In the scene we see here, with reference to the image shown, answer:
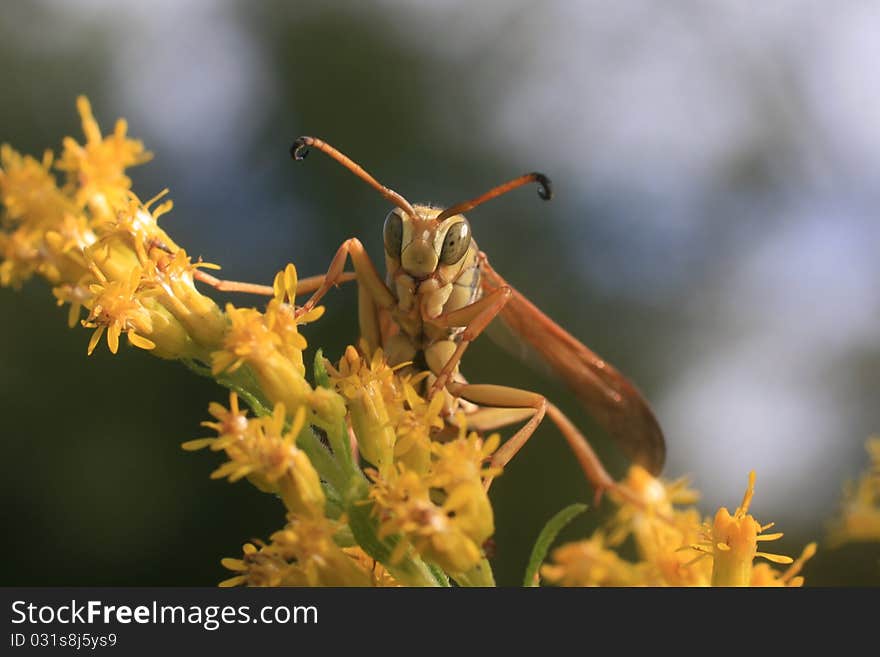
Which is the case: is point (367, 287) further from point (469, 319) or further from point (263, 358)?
point (263, 358)

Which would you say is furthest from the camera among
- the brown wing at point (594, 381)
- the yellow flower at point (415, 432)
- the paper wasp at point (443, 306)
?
the brown wing at point (594, 381)

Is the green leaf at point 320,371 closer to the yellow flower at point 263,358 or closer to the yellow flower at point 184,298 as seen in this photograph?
the yellow flower at point 263,358

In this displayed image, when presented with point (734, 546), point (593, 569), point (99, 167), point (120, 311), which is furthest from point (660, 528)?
point (99, 167)

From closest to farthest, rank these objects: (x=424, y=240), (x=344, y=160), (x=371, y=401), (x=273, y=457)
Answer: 1. (x=273, y=457)
2. (x=371, y=401)
3. (x=344, y=160)
4. (x=424, y=240)

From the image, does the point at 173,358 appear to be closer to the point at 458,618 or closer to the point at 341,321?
the point at 458,618

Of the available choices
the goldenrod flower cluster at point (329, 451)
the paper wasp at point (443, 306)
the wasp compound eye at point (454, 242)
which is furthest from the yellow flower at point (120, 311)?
the wasp compound eye at point (454, 242)

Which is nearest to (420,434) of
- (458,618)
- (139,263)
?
(458,618)
